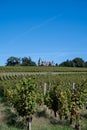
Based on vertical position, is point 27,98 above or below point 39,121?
above

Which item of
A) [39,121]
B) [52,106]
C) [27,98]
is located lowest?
[39,121]

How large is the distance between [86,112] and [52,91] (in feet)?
6.39

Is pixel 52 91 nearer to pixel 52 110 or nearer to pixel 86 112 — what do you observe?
pixel 52 110

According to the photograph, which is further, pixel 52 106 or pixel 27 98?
pixel 52 106

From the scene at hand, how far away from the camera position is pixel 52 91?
13.9 metres

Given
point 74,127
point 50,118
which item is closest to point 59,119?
point 50,118

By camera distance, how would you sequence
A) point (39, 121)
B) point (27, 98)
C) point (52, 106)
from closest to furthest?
point (27, 98)
point (39, 121)
point (52, 106)

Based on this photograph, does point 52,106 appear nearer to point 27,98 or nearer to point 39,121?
point 39,121

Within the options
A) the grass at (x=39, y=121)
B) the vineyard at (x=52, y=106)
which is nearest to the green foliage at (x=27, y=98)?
the vineyard at (x=52, y=106)

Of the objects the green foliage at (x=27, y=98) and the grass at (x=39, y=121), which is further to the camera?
the grass at (x=39, y=121)

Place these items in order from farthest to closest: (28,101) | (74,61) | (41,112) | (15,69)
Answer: (74,61) < (15,69) < (41,112) < (28,101)

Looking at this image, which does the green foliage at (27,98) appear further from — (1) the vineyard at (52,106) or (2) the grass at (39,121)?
(2) the grass at (39,121)

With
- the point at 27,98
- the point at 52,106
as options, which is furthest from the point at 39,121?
the point at 27,98

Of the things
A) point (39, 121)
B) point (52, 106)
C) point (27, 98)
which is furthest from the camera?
point (52, 106)
